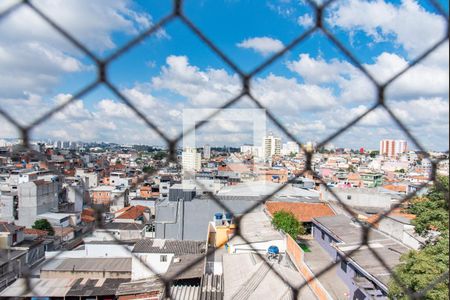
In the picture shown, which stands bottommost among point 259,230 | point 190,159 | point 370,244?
point 259,230

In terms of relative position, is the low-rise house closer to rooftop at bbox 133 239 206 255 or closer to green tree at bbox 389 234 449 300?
rooftop at bbox 133 239 206 255

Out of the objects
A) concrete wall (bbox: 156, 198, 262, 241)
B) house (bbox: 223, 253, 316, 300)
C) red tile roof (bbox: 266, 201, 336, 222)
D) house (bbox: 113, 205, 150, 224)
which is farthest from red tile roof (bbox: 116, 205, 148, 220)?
house (bbox: 223, 253, 316, 300)

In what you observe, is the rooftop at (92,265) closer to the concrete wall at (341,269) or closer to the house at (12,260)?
the concrete wall at (341,269)

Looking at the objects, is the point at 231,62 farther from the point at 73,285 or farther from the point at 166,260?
the point at 73,285

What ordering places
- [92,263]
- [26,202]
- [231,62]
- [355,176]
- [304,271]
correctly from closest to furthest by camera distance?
[231,62] → [304,271] → [92,263] → [26,202] → [355,176]

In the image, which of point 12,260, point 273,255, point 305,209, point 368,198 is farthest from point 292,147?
point 368,198

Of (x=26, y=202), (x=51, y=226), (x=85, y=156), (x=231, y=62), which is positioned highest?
(x=231, y=62)

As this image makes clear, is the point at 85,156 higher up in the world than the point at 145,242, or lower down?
higher up

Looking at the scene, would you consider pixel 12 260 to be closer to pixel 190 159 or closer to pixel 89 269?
pixel 190 159

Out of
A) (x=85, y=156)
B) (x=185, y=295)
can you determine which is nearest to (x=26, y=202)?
(x=185, y=295)
